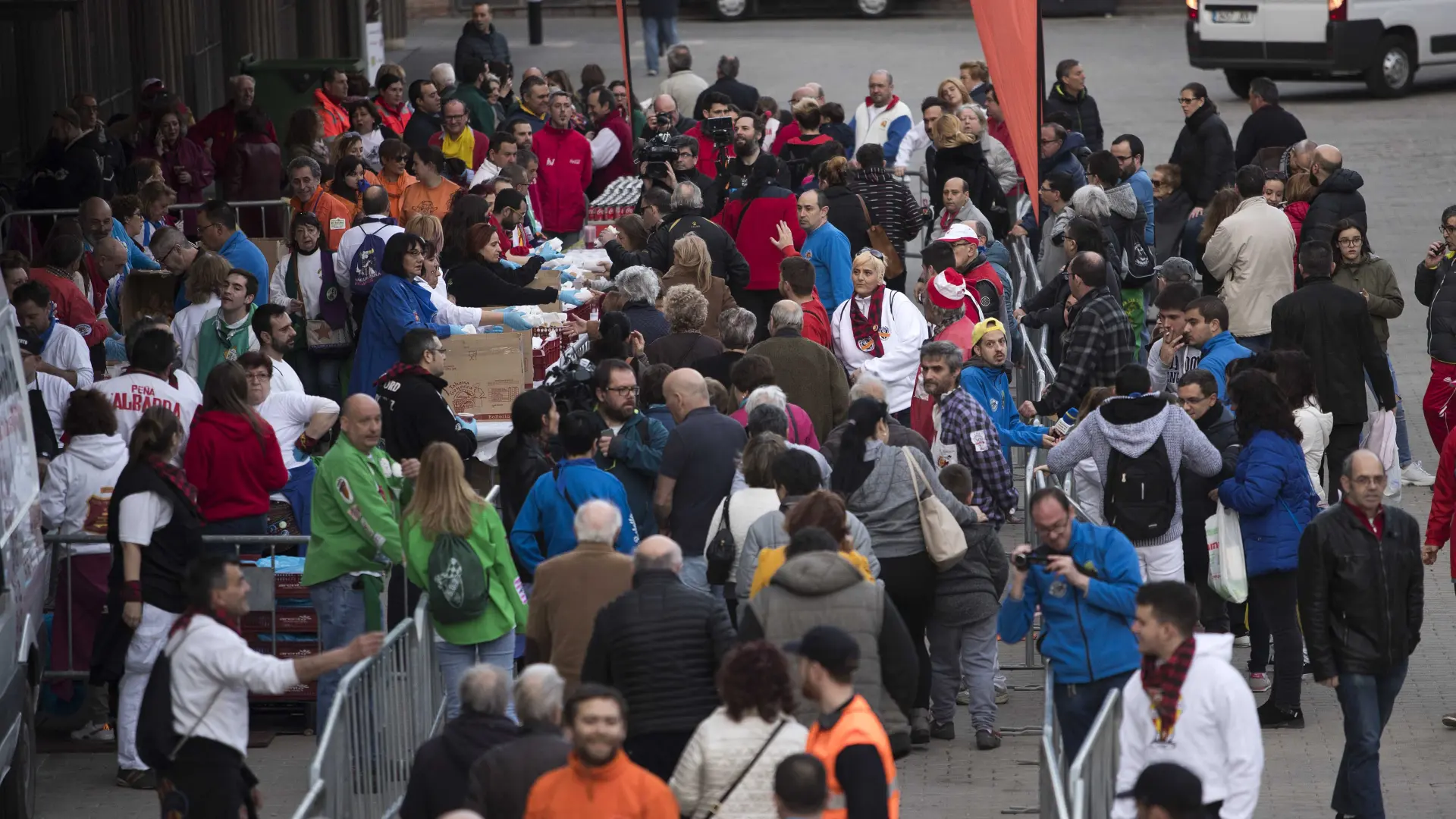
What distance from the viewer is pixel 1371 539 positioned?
829cm

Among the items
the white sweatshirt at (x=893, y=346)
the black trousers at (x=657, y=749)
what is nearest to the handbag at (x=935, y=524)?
the black trousers at (x=657, y=749)

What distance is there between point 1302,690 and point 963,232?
3671mm

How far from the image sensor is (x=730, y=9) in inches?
1464

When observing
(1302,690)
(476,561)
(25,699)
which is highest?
(476,561)

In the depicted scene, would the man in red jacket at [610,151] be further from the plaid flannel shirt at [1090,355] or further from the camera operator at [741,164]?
the plaid flannel shirt at [1090,355]

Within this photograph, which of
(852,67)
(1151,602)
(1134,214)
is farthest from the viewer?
(852,67)

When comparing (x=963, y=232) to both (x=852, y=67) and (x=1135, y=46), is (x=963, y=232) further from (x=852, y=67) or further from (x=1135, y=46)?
(x=1135, y=46)

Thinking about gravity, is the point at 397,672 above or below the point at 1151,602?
below

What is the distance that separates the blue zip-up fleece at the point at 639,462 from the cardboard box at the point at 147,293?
4361mm

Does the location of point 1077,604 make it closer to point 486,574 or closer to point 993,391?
point 486,574

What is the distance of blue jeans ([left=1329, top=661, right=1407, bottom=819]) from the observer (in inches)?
323

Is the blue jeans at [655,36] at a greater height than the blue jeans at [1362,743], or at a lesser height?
greater

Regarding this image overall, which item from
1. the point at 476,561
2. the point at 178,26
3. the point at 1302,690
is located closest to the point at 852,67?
the point at 178,26

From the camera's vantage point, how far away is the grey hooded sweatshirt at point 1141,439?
30.5ft
